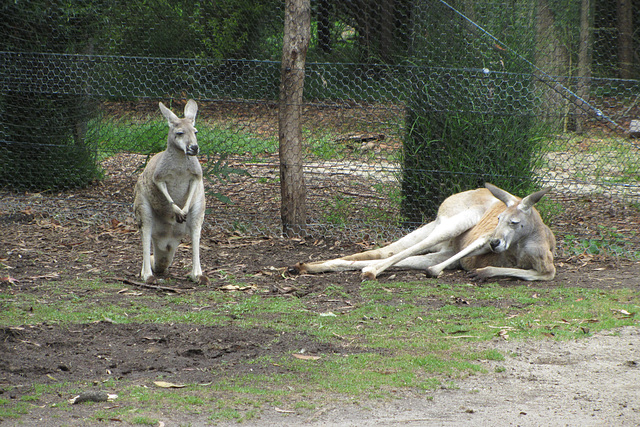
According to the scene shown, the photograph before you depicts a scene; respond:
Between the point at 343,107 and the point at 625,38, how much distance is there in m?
5.41

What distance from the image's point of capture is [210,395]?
2.95 meters

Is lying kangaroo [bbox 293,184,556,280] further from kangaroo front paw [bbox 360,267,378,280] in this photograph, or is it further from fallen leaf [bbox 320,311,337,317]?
fallen leaf [bbox 320,311,337,317]

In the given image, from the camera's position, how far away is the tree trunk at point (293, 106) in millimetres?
6609

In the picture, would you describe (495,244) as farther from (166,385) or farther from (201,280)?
Result: (166,385)

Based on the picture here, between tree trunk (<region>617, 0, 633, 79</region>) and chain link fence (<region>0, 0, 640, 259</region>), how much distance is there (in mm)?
Result: 1113

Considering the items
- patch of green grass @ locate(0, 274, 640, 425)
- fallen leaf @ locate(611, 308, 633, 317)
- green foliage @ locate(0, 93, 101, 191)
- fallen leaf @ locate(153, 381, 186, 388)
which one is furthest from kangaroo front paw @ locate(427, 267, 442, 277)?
green foliage @ locate(0, 93, 101, 191)

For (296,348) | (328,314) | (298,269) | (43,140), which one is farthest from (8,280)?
(43,140)

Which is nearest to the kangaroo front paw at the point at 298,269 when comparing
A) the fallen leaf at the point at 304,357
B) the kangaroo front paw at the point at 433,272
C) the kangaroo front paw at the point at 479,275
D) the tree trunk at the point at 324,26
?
the kangaroo front paw at the point at 433,272

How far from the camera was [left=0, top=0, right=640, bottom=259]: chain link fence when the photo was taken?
6656 millimetres

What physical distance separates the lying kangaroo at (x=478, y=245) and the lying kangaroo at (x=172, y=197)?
95 centimetres

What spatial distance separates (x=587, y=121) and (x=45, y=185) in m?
6.38

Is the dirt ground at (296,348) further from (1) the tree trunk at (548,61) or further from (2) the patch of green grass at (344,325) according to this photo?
(1) the tree trunk at (548,61)

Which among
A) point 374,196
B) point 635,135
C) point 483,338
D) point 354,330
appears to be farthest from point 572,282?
point 635,135

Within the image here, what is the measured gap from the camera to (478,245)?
216 inches
